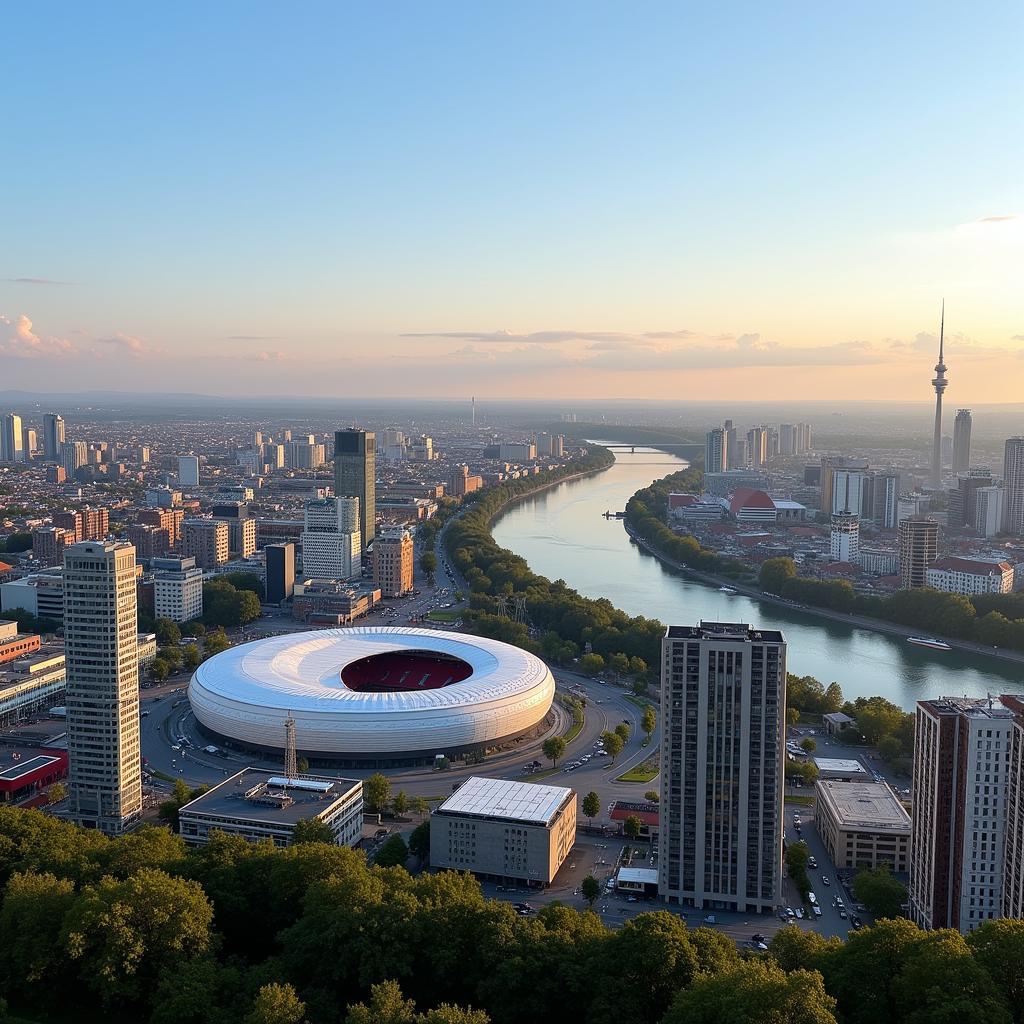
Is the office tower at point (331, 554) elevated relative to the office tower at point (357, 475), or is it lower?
lower

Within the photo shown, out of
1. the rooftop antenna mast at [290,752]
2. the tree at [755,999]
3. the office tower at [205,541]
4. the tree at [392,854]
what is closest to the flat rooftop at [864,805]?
the tree at [755,999]

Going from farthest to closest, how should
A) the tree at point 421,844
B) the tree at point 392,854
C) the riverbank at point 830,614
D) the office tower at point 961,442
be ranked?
the office tower at point 961,442 < the riverbank at point 830,614 < the tree at point 421,844 < the tree at point 392,854

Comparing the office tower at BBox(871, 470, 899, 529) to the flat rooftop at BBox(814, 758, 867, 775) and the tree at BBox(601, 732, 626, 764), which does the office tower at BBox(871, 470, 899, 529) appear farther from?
the tree at BBox(601, 732, 626, 764)

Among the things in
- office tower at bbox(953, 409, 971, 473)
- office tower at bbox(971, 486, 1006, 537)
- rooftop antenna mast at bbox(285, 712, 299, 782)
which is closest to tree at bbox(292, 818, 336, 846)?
rooftop antenna mast at bbox(285, 712, 299, 782)

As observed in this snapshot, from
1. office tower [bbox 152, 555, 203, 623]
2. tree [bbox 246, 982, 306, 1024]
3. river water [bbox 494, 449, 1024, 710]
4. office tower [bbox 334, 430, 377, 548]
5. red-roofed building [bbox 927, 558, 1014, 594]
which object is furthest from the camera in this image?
office tower [bbox 334, 430, 377, 548]

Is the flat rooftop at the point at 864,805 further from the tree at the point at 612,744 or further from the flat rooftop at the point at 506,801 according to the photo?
the flat rooftop at the point at 506,801

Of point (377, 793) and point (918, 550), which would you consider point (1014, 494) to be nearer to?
point (918, 550)
